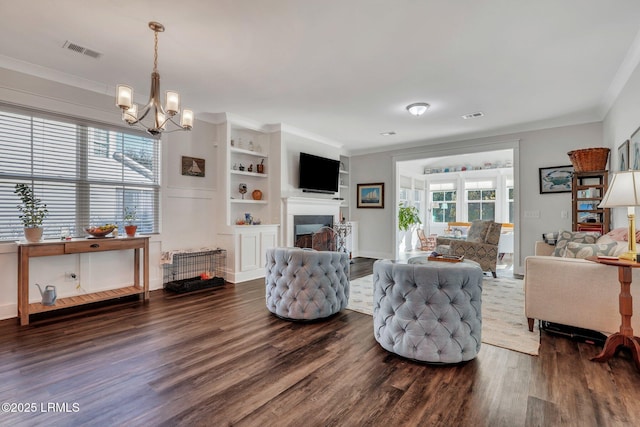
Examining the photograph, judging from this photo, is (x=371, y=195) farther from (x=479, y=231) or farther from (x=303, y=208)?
(x=479, y=231)

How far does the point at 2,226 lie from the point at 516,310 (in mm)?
5532

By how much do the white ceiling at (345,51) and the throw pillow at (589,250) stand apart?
1.80m

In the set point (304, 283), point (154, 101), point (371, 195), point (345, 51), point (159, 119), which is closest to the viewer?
point (154, 101)

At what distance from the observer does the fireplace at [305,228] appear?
577cm

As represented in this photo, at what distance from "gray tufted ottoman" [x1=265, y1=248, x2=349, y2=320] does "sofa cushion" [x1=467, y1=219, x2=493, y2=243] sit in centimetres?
318

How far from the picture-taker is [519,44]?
279 centimetres

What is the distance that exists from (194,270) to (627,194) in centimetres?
492

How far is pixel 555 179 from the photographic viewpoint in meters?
5.20

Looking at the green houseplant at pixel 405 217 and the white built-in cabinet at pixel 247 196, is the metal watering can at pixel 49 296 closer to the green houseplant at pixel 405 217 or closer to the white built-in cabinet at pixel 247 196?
the white built-in cabinet at pixel 247 196

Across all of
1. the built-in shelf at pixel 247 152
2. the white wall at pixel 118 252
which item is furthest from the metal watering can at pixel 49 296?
the built-in shelf at pixel 247 152

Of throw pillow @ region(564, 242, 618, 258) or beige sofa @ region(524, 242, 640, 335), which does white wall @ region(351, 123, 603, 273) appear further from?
beige sofa @ region(524, 242, 640, 335)

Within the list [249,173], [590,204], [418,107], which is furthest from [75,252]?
[590,204]

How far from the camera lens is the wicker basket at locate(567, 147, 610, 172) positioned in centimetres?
408

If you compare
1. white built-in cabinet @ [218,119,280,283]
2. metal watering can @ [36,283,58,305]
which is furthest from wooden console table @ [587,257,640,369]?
metal watering can @ [36,283,58,305]
